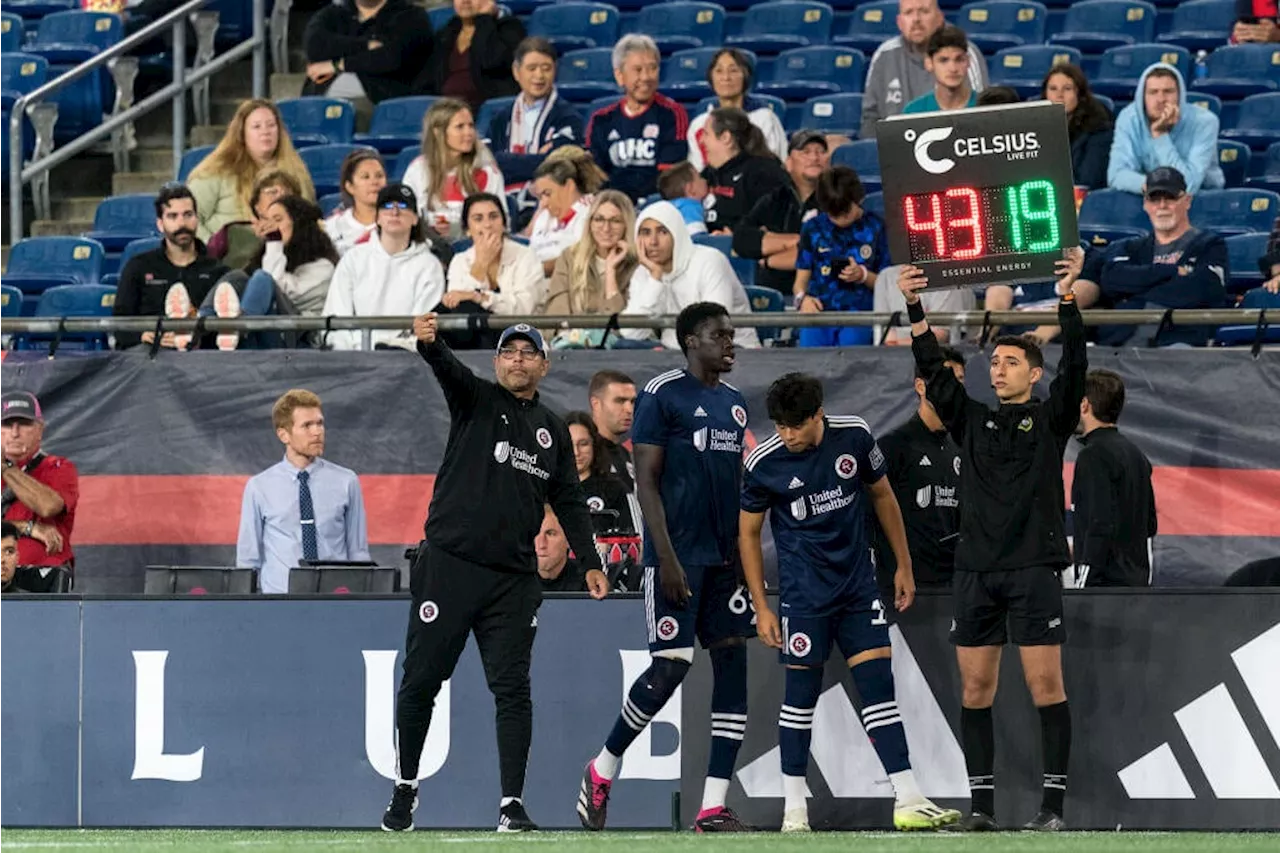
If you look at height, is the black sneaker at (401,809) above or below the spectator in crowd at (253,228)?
below

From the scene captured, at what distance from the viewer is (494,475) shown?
9352mm

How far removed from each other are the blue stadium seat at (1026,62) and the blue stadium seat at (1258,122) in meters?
1.15

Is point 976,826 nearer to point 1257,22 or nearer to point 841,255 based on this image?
point 841,255

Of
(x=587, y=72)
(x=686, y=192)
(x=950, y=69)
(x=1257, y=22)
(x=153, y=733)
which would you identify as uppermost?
A: (x=1257, y=22)

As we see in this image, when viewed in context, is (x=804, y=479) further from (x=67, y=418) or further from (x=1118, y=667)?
(x=67, y=418)

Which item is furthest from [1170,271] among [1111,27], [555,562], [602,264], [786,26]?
[786,26]

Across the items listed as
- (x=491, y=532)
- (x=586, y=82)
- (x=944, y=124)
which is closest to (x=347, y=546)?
(x=491, y=532)

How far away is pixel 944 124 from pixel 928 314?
82.8 inches

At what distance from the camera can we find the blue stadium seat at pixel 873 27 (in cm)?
1645

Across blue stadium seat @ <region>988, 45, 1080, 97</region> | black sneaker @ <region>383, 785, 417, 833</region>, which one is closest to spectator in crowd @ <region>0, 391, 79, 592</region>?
black sneaker @ <region>383, 785, 417, 833</region>

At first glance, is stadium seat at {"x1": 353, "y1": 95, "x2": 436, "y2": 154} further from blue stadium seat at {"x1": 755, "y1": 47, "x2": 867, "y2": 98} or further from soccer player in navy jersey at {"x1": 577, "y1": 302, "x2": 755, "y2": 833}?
soccer player in navy jersey at {"x1": 577, "y1": 302, "x2": 755, "y2": 833}

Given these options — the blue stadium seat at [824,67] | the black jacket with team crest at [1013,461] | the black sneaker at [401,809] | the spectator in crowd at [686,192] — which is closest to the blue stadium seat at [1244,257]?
the spectator in crowd at [686,192]

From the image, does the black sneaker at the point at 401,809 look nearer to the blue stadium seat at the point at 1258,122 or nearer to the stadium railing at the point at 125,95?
the stadium railing at the point at 125,95

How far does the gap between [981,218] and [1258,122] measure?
6.05 metres
